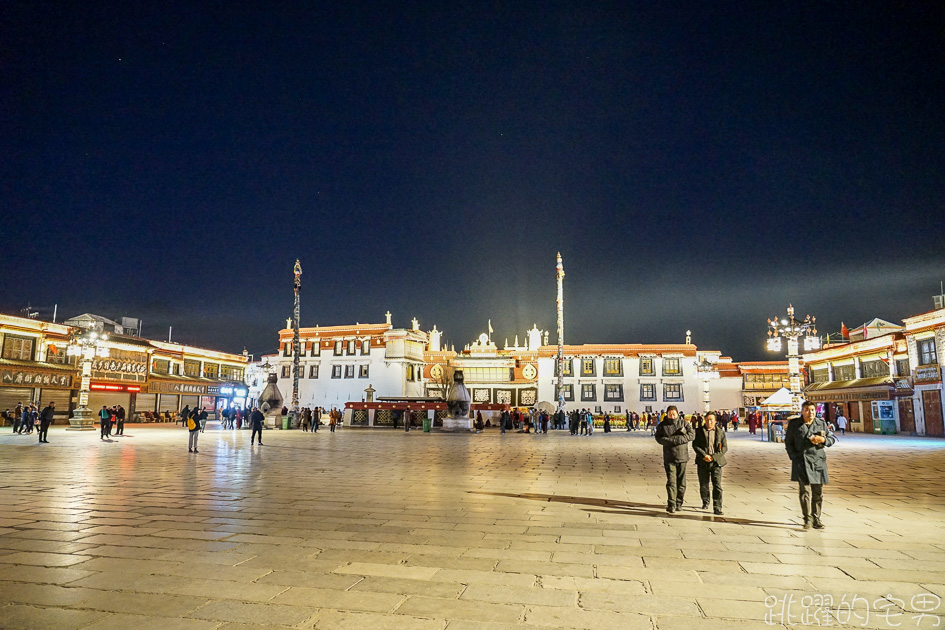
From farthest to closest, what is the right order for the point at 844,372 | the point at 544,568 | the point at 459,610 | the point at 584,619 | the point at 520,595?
1. the point at 844,372
2. the point at 544,568
3. the point at 520,595
4. the point at 459,610
5. the point at 584,619

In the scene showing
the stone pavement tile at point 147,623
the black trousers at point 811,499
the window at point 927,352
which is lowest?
the stone pavement tile at point 147,623

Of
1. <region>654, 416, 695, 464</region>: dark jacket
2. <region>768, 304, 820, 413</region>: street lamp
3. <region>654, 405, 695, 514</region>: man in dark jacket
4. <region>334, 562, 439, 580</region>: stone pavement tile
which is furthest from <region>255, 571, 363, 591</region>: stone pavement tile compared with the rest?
<region>768, 304, 820, 413</region>: street lamp

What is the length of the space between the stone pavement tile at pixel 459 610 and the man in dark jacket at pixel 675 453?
4.64 m

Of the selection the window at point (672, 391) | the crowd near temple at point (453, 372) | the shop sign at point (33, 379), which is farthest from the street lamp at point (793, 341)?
the shop sign at point (33, 379)

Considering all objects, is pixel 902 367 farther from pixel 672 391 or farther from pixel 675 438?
pixel 675 438

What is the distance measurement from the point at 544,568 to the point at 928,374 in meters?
36.0

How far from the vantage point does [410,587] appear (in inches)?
173

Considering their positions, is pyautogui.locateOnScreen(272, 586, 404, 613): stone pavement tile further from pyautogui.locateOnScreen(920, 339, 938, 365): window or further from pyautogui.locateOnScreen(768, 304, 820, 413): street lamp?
pyautogui.locateOnScreen(920, 339, 938, 365): window

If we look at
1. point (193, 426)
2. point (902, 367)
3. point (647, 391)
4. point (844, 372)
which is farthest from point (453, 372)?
point (193, 426)

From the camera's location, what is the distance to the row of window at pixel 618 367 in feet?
176

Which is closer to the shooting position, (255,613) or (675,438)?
(255,613)

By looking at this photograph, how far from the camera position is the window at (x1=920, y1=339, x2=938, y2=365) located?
3139 cm

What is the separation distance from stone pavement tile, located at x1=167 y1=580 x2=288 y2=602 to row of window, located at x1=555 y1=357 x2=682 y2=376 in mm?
52683

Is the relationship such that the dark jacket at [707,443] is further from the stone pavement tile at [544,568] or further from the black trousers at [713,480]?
the stone pavement tile at [544,568]
